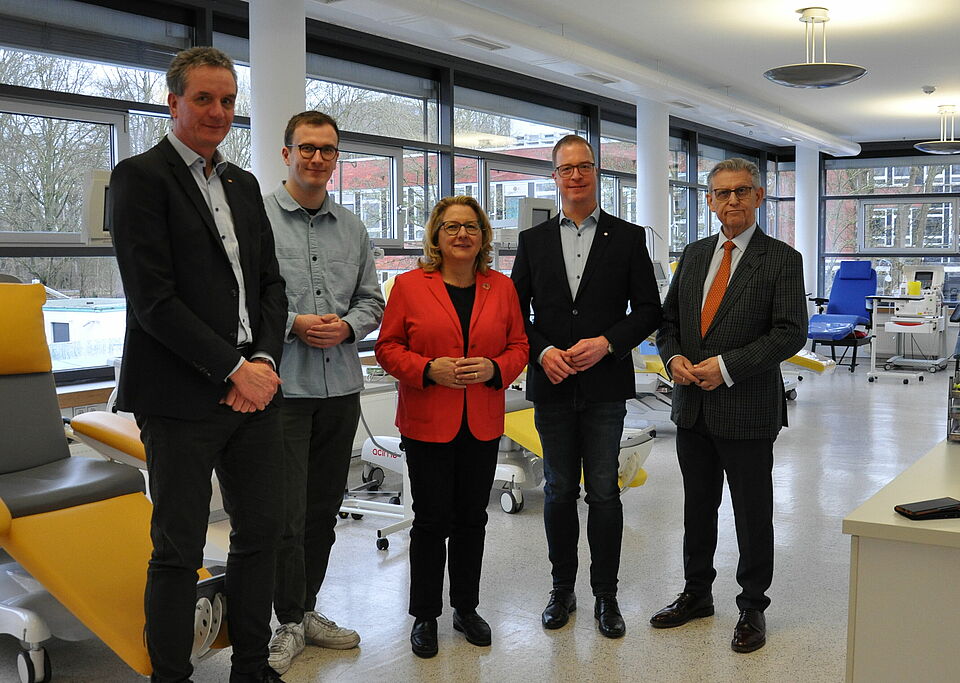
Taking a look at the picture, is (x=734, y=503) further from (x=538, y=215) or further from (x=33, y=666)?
(x=538, y=215)

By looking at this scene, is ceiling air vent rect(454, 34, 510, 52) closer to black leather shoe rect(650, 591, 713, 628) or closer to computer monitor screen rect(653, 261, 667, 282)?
computer monitor screen rect(653, 261, 667, 282)

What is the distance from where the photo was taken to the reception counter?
1878mm

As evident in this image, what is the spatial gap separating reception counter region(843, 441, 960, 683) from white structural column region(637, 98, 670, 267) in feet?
26.6

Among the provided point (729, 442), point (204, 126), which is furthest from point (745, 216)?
point (204, 126)

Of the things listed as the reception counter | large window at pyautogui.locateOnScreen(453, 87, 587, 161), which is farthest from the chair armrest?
large window at pyautogui.locateOnScreen(453, 87, 587, 161)

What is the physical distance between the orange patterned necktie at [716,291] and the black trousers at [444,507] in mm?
796

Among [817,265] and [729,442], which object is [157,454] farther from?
[817,265]

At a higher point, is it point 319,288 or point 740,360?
point 319,288

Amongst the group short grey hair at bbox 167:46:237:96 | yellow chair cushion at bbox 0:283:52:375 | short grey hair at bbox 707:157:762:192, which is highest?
short grey hair at bbox 167:46:237:96

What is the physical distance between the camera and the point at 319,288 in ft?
9.46

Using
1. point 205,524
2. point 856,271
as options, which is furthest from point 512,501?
point 856,271

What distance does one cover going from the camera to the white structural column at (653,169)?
32.6ft

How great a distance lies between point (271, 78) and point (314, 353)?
9.94 ft

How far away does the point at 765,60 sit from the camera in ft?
28.0
